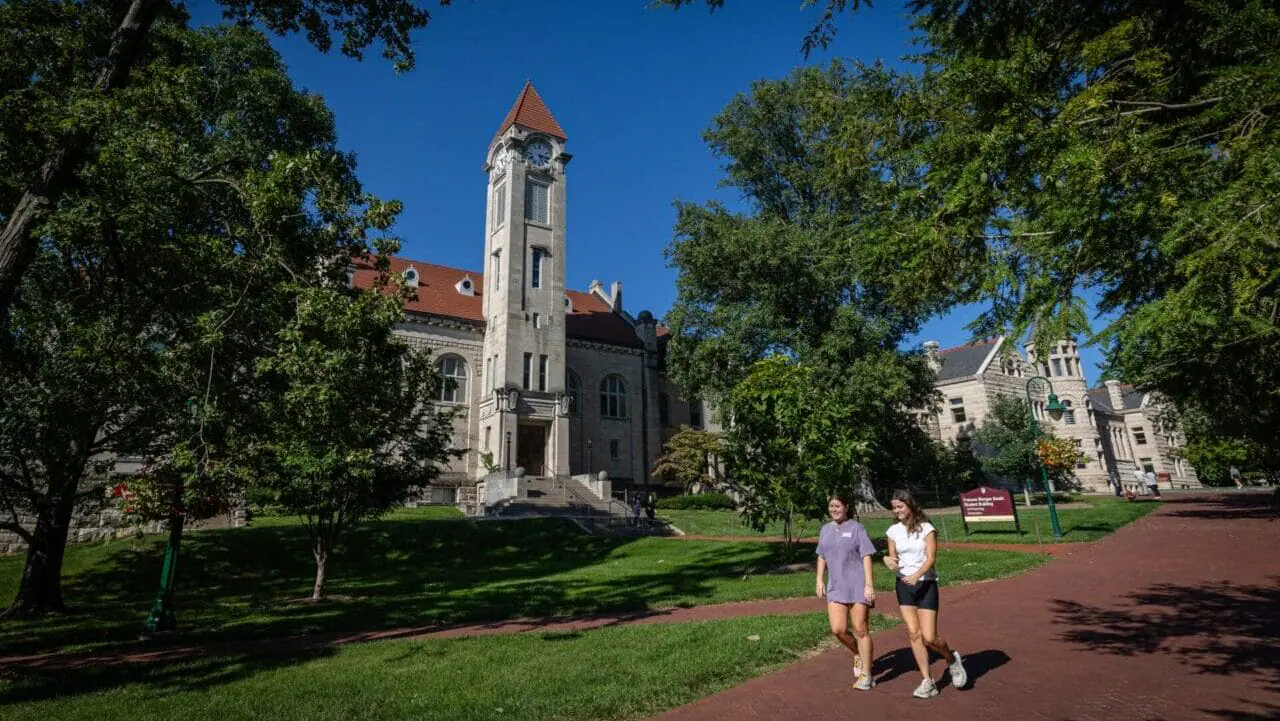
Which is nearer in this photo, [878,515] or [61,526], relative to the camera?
[61,526]

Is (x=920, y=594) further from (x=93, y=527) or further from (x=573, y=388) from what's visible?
(x=573, y=388)

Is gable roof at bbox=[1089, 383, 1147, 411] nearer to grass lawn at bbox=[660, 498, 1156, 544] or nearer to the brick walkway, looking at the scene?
grass lawn at bbox=[660, 498, 1156, 544]

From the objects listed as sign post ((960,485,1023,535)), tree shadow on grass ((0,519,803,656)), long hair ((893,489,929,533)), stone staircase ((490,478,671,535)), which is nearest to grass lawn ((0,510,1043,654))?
tree shadow on grass ((0,519,803,656))

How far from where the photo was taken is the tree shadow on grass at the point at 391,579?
11211 mm

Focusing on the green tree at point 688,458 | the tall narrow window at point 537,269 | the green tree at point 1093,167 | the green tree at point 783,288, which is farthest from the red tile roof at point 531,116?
the green tree at point 1093,167

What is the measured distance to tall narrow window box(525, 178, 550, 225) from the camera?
37.8m

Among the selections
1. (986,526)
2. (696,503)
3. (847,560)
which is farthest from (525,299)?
(847,560)

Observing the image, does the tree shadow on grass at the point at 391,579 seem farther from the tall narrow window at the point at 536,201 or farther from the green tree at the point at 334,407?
the tall narrow window at the point at 536,201

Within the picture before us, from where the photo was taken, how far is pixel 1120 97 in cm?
610

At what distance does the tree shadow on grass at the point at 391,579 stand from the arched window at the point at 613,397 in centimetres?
1537

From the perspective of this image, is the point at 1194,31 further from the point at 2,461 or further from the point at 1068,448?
the point at 1068,448

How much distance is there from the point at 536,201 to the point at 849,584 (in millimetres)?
35134

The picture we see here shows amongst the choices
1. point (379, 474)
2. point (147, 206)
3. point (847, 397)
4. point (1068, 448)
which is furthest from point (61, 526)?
point (1068, 448)

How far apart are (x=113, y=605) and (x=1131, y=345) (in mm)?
18961
